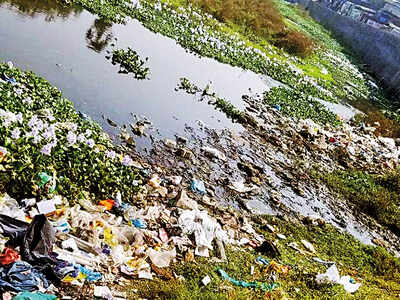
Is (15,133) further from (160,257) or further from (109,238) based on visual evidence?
(160,257)

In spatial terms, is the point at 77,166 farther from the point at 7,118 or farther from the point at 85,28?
the point at 85,28

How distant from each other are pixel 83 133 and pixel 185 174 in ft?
7.74

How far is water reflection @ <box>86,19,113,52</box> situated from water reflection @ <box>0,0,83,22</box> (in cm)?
91

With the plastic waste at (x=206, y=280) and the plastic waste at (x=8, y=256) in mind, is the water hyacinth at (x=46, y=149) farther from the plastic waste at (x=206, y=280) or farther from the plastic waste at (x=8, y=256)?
the plastic waste at (x=206, y=280)

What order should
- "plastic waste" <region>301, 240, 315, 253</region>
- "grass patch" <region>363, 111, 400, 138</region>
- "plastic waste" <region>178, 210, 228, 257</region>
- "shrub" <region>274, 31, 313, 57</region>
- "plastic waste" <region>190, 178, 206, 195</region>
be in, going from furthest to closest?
"shrub" <region>274, 31, 313, 57</region> < "grass patch" <region>363, 111, 400, 138</region> < "plastic waste" <region>190, 178, 206, 195</region> < "plastic waste" <region>301, 240, 315, 253</region> < "plastic waste" <region>178, 210, 228, 257</region>

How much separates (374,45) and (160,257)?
4213 cm

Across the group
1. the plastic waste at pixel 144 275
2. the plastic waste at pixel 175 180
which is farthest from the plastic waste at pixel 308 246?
the plastic waste at pixel 144 275

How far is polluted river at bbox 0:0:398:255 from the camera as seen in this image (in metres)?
9.65

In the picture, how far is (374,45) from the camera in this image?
137 ft

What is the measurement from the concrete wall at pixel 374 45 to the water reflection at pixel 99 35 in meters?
23.1

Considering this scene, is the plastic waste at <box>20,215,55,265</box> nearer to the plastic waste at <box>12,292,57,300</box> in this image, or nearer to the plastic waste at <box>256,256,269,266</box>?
the plastic waste at <box>12,292,57,300</box>

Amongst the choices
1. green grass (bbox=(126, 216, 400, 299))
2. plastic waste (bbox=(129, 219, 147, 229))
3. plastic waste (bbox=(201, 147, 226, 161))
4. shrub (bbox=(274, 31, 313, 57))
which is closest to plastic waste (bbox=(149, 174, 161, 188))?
plastic waste (bbox=(129, 219, 147, 229))

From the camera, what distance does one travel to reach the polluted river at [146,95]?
9650mm

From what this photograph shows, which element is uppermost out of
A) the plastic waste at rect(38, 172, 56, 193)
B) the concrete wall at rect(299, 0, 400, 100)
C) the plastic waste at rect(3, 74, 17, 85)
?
the concrete wall at rect(299, 0, 400, 100)
